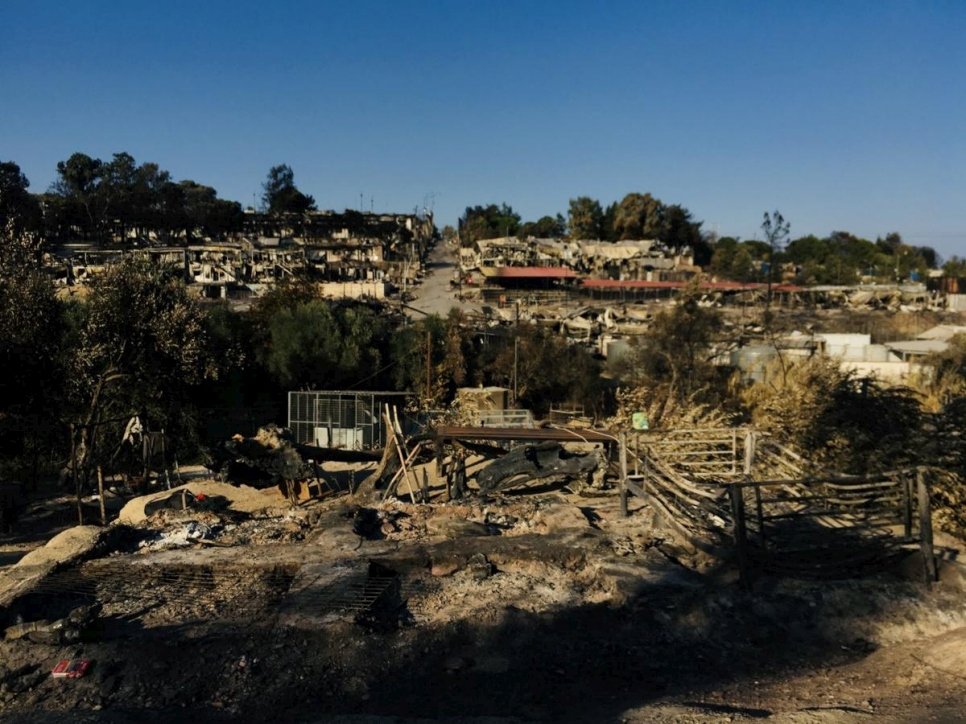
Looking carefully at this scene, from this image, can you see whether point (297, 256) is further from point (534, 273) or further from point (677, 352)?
point (677, 352)

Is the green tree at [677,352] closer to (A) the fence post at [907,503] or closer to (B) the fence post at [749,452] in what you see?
(B) the fence post at [749,452]

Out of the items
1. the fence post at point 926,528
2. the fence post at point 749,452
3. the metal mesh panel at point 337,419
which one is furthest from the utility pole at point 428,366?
the fence post at point 926,528

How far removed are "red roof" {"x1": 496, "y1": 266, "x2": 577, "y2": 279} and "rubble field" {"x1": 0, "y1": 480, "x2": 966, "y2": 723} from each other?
49.9 m

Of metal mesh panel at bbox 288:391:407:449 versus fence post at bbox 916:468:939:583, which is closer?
fence post at bbox 916:468:939:583

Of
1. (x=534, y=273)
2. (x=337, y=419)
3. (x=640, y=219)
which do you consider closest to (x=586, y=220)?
(x=640, y=219)

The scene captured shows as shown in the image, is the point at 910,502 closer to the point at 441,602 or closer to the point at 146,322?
the point at 441,602

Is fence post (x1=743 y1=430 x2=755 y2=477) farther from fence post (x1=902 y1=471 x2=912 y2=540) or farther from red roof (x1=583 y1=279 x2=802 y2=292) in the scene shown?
red roof (x1=583 y1=279 x2=802 y2=292)

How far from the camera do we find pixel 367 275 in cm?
6294

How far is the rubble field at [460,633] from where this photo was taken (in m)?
5.83

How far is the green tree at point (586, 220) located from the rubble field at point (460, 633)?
245ft

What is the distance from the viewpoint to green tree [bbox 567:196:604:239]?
269 feet

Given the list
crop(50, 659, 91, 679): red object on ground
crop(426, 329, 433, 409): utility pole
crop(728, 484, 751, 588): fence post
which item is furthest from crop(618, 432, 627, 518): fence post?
crop(426, 329, 433, 409): utility pole

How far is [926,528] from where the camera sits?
7.50 metres

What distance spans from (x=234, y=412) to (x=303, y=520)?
49.6 ft
